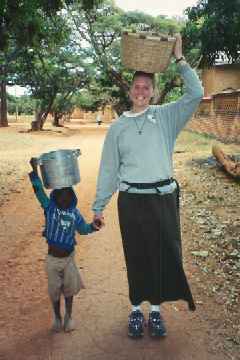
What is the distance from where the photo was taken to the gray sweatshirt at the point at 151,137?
3691 mm

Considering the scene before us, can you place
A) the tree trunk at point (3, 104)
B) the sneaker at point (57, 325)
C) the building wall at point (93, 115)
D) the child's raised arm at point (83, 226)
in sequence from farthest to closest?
the building wall at point (93, 115) → the tree trunk at point (3, 104) → the sneaker at point (57, 325) → the child's raised arm at point (83, 226)

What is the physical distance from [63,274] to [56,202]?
579mm

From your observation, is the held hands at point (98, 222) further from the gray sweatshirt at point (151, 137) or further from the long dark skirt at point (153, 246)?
the gray sweatshirt at point (151, 137)

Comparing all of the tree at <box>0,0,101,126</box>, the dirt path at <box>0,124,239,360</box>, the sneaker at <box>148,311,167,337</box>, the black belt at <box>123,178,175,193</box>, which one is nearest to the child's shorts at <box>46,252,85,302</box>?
the dirt path at <box>0,124,239,360</box>

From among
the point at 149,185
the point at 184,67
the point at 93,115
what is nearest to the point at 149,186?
the point at 149,185

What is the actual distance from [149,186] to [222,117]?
19.6 m

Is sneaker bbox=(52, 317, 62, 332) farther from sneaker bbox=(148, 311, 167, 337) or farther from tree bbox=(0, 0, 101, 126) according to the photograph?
tree bbox=(0, 0, 101, 126)

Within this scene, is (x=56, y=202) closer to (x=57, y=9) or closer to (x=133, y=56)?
(x=133, y=56)

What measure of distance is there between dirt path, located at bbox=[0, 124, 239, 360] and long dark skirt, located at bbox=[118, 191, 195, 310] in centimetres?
35

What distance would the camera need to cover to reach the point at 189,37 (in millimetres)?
12648

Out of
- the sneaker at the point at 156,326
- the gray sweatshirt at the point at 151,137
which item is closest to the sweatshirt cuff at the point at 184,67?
the gray sweatshirt at the point at 151,137

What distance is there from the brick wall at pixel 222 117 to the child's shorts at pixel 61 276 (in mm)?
17017

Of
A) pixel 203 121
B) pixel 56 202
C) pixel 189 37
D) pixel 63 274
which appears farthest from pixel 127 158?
pixel 203 121

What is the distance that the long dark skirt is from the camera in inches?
148
